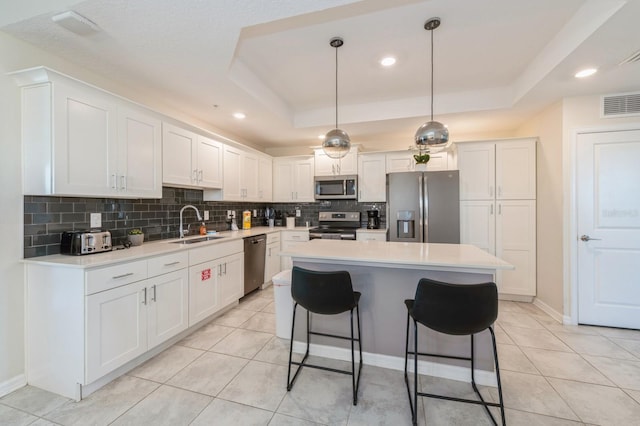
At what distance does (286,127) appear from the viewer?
3.97m

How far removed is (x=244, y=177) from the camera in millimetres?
4148

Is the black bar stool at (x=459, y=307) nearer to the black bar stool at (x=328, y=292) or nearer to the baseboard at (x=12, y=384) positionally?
the black bar stool at (x=328, y=292)

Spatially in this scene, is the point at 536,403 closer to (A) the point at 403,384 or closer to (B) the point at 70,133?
(A) the point at 403,384

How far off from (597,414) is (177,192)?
13.9 feet

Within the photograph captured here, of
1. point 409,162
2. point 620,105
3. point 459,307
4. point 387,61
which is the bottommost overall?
point 459,307

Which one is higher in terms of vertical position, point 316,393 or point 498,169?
point 498,169

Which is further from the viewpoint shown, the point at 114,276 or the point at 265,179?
the point at 265,179

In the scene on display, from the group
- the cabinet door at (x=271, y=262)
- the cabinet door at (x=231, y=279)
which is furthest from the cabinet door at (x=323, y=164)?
the cabinet door at (x=231, y=279)

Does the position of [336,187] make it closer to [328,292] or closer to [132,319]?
[328,292]

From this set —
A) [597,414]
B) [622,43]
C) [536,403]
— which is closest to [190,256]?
[536,403]

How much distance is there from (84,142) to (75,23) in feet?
2.61

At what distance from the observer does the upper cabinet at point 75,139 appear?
1821 mm

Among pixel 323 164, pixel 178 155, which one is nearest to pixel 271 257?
pixel 323 164

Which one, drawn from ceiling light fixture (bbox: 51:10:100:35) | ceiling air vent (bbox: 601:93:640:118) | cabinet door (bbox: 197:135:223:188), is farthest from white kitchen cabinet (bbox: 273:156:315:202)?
ceiling air vent (bbox: 601:93:640:118)
